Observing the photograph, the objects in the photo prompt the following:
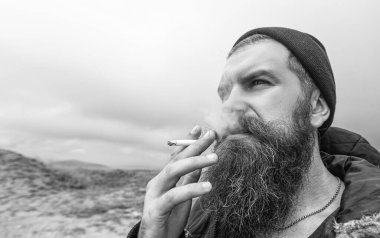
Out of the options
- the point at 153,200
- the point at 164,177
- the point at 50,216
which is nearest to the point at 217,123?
the point at 164,177

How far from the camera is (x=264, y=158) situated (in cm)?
246

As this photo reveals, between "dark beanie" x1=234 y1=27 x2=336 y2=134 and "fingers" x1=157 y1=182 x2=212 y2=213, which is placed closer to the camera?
"fingers" x1=157 y1=182 x2=212 y2=213

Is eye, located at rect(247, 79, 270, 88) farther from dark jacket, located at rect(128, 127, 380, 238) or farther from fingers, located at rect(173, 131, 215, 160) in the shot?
dark jacket, located at rect(128, 127, 380, 238)

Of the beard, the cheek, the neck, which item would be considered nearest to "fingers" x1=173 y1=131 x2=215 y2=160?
the beard

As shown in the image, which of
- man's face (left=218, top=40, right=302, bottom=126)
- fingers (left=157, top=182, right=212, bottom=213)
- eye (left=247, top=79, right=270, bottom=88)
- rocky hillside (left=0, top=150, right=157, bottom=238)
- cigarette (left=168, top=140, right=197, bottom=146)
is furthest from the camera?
rocky hillside (left=0, top=150, right=157, bottom=238)

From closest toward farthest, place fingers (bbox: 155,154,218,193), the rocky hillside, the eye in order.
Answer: fingers (bbox: 155,154,218,193)
the eye
the rocky hillside

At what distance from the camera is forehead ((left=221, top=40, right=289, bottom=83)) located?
2.78 m

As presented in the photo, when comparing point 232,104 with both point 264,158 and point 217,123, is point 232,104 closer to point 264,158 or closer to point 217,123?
point 217,123

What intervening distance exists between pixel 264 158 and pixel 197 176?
71cm

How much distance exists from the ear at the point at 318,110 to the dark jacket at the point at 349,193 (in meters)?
0.48

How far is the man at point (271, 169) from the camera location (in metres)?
2.26

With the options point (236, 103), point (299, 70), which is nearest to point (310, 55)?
point (299, 70)

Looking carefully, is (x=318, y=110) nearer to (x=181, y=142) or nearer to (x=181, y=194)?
(x=181, y=142)

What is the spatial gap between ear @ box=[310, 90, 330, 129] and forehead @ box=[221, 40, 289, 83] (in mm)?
517
